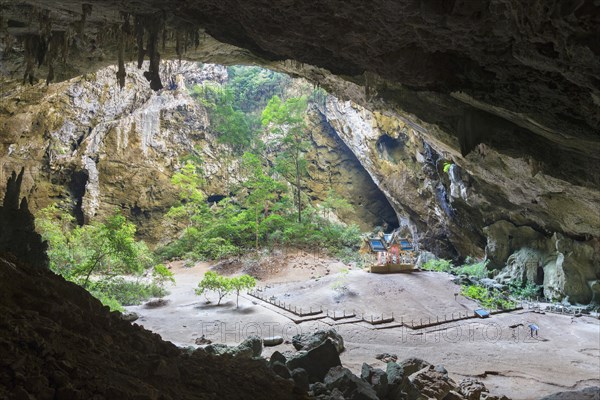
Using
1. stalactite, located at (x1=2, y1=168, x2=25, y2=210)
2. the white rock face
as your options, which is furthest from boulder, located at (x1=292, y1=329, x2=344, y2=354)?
the white rock face

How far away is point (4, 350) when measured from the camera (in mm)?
3670

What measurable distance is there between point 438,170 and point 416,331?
39.8 feet

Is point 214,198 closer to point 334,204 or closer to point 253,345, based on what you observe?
point 334,204

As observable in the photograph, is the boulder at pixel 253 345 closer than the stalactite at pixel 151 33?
No

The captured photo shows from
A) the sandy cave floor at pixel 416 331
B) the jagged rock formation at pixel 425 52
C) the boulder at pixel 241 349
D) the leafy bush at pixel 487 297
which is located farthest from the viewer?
the leafy bush at pixel 487 297

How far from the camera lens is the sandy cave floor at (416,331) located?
9.43 meters

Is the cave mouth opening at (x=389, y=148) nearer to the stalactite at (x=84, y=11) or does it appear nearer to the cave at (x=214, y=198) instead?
the cave at (x=214, y=198)

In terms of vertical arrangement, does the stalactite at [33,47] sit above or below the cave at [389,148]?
below

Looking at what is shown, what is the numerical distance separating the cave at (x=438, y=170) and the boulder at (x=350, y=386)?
4cm

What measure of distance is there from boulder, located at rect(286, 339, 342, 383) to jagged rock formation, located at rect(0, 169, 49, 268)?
210 inches

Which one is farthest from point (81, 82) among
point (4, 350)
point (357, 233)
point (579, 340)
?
point (579, 340)

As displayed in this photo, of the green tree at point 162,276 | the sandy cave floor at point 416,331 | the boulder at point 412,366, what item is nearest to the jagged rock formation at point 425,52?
the sandy cave floor at point 416,331

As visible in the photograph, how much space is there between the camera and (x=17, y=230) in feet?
24.1

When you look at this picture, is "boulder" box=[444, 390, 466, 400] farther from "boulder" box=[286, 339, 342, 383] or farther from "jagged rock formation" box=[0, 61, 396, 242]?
"jagged rock formation" box=[0, 61, 396, 242]
